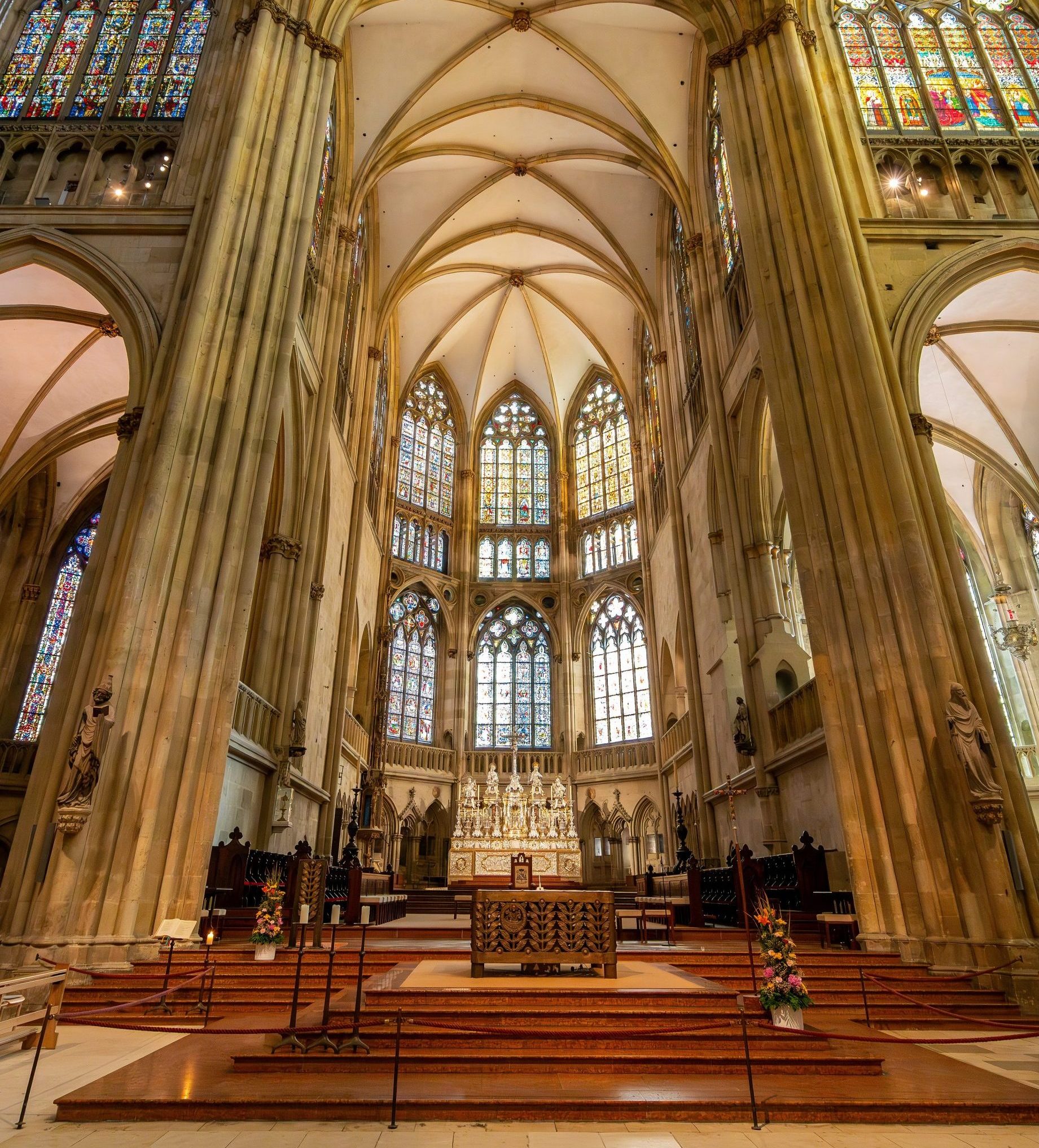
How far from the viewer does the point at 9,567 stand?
20.2 metres

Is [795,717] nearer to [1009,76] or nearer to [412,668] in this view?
[1009,76]

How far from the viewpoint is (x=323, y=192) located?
60.6 feet

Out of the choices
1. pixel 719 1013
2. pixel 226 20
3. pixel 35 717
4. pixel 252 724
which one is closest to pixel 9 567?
pixel 35 717

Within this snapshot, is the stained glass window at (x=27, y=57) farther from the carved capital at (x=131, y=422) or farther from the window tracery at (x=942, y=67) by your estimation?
the window tracery at (x=942, y=67)

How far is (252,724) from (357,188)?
45.2ft

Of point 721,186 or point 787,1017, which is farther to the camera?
point 721,186

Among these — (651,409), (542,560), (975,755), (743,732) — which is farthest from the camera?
(542,560)

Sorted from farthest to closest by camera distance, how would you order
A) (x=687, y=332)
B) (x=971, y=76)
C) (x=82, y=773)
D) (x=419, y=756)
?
(x=419, y=756) < (x=687, y=332) < (x=971, y=76) < (x=82, y=773)

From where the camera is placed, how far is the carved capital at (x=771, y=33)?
47.4ft

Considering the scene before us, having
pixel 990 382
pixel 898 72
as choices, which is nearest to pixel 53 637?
pixel 898 72

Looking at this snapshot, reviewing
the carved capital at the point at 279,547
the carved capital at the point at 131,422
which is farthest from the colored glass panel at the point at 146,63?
the carved capital at the point at 279,547

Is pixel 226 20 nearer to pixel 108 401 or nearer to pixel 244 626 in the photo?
pixel 108 401

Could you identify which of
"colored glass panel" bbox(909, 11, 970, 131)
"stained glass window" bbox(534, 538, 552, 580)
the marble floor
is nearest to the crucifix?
the marble floor

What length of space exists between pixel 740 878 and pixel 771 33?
585 inches
